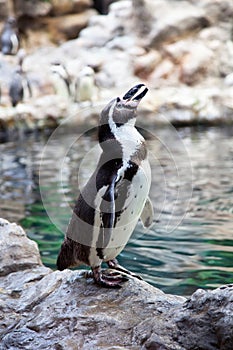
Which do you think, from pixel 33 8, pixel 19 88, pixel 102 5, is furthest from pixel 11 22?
pixel 102 5

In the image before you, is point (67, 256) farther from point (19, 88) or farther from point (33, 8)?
point (33, 8)

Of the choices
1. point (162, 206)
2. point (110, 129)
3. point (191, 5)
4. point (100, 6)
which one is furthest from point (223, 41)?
point (110, 129)

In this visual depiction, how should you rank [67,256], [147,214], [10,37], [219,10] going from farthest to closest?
[10,37] < [219,10] < [147,214] < [67,256]

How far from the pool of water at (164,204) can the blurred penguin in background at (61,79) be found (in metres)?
4.39

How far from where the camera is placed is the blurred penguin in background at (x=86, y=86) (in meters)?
16.0

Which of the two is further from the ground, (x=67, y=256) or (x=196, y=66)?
(x=67, y=256)

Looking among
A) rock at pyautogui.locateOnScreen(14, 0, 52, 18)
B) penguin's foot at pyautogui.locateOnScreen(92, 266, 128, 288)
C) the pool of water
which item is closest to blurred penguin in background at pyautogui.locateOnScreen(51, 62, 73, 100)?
the pool of water

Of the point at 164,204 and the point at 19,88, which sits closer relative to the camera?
the point at 164,204

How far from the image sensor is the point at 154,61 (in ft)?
58.3

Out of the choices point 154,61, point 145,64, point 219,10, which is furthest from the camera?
point 219,10

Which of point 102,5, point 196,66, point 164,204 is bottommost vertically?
point 196,66

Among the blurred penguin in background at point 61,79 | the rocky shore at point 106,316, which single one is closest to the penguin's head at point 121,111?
the rocky shore at point 106,316

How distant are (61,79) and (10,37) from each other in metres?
3.88

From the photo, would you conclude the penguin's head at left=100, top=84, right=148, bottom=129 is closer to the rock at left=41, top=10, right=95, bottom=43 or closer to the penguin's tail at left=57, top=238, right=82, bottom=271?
the penguin's tail at left=57, top=238, right=82, bottom=271
